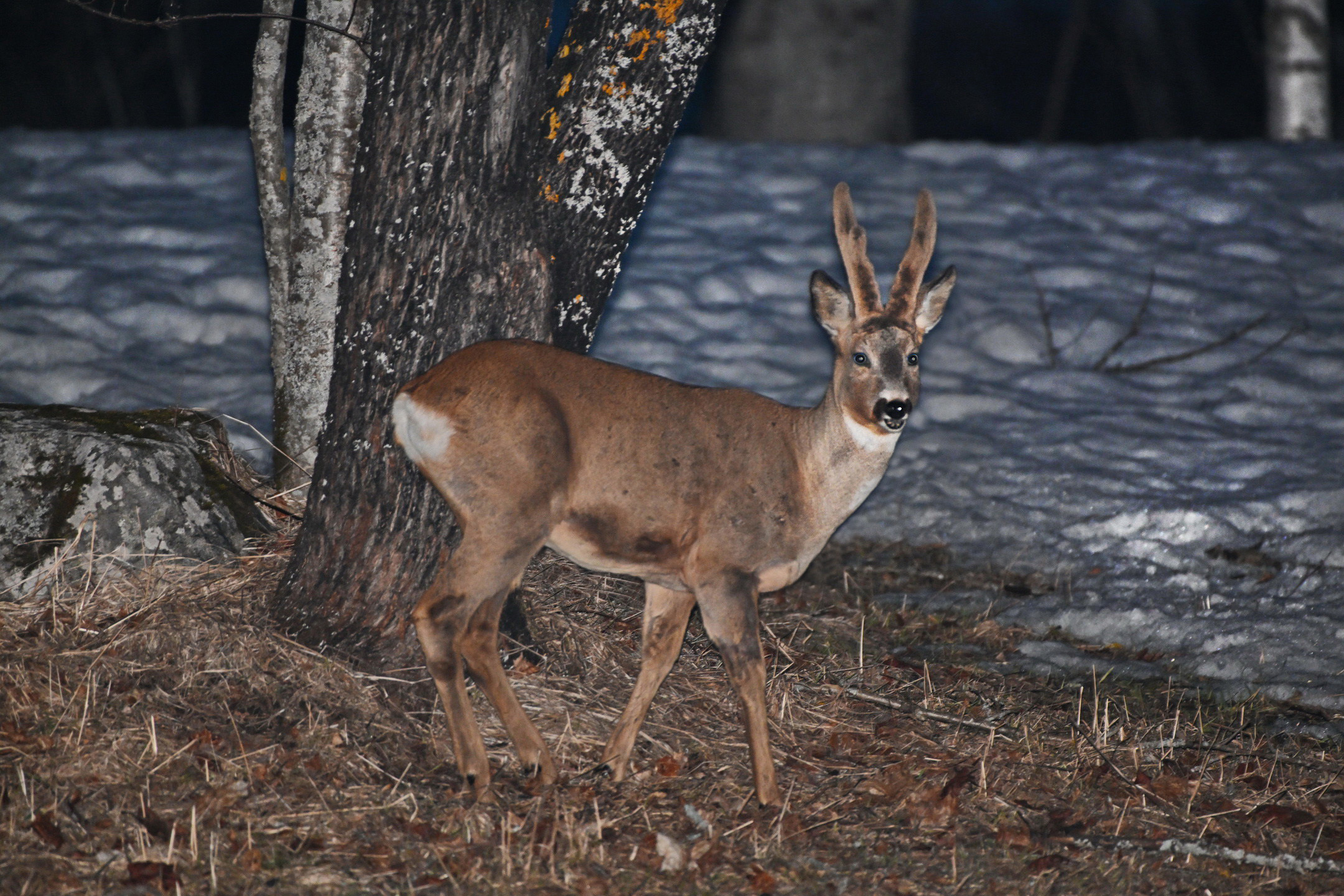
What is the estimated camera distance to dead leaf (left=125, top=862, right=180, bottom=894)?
3.31 meters

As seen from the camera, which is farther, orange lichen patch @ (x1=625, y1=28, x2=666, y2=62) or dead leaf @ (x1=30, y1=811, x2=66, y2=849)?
orange lichen patch @ (x1=625, y1=28, x2=666, y2=62)

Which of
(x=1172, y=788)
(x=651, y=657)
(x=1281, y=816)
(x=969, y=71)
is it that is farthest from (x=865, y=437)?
(x=969, y=71)

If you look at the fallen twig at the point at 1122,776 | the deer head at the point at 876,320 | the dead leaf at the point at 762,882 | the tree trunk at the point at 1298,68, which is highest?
the tree trunk at the point at 1298,68

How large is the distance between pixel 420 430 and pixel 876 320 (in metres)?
1.62

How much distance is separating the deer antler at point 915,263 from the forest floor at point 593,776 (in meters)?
1.47

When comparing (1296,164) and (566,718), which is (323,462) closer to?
(566,718)

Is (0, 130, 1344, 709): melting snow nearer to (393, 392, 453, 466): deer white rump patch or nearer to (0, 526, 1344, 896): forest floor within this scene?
(0, 526, 1344, 896): forest floor

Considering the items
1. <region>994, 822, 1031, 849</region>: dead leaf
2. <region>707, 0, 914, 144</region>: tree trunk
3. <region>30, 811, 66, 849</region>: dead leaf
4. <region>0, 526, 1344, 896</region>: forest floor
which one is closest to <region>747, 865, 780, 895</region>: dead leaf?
<region>0, 526, 1344, 896</region>: forest floor

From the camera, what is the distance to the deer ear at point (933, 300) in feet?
14.9

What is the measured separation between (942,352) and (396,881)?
647 centimetres

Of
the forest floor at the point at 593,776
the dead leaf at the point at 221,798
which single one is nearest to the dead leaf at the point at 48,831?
the forest floor at the point at 593,776

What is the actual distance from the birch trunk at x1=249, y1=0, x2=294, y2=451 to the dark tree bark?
1196 millimetres

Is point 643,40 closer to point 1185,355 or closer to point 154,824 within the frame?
point 154,824

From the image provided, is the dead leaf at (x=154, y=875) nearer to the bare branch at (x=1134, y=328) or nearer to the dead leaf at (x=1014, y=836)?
the dead leaf at (x=1014, y=836)
